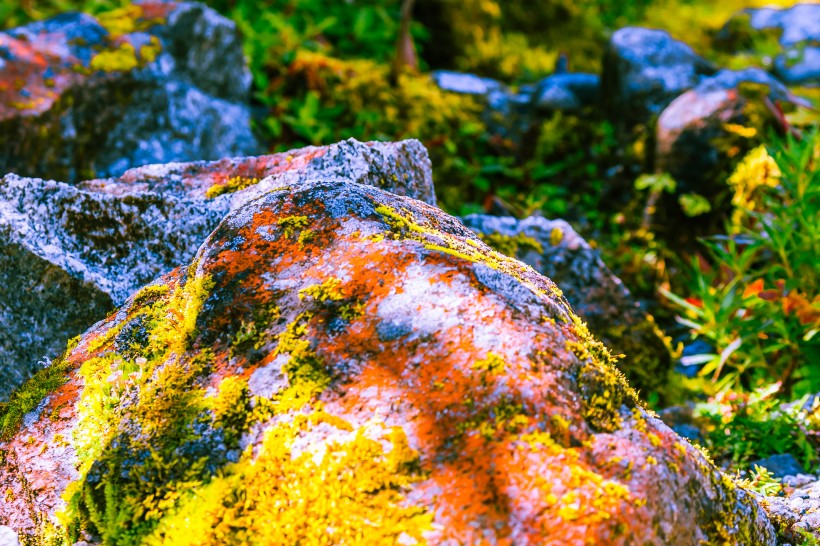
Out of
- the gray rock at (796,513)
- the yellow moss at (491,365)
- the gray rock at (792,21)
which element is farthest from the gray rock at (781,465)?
the gray rock at (792,21)

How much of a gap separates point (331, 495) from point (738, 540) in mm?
1192

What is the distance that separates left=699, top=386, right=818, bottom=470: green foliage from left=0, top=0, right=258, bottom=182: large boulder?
14.9 ft

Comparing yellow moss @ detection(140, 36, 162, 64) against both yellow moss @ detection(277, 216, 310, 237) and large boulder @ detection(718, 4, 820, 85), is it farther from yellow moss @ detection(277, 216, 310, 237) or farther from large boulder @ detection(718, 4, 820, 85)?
large boulder @ detection(718, 4, 820, 85)

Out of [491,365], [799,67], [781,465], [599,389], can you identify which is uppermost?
[491,365]

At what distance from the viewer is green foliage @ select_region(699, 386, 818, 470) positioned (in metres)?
3.11

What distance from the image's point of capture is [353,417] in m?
1.77

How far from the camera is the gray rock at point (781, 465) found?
296cm

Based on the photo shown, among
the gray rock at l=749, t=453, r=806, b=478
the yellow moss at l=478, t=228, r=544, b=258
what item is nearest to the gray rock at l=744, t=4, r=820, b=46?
the yellow moss at l=478, t=228, r=544, b=258

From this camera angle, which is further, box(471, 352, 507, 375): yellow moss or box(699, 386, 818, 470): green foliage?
box(699, 386, 818, 470): green foliage

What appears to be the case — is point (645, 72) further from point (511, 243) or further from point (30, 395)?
point (30, 395)

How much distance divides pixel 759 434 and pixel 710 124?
3.43 meters

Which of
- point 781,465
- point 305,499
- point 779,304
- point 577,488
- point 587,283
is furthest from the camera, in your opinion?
point 587,283

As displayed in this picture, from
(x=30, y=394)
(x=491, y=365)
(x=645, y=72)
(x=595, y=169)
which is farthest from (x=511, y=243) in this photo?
(x=645, y=72)

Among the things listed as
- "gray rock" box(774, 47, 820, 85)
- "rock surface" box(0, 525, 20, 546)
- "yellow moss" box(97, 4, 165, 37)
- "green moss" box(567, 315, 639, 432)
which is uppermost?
"green moss" box(567, 315, 639, 432)
